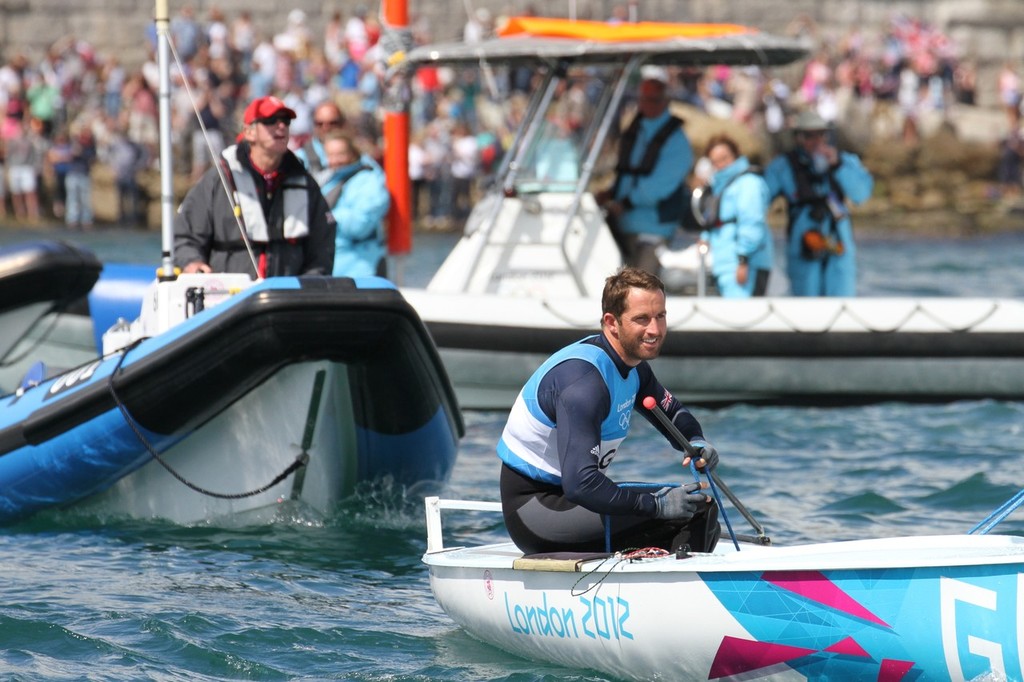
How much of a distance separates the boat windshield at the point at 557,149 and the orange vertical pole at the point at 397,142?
0.75m

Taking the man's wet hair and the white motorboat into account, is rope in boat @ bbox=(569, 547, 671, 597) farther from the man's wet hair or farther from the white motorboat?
the white motorboat

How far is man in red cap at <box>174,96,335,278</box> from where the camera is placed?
7.14 meters

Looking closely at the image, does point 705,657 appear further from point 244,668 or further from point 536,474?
point 244,668

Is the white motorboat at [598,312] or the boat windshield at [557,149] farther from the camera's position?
the boat windshield at [557,149]

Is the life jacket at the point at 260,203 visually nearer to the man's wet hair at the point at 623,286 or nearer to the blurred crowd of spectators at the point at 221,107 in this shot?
the man's wet hair at the point at 623,286

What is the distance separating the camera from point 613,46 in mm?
10172

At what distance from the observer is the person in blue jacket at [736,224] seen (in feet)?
33.4

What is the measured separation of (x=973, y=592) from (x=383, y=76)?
695 cm

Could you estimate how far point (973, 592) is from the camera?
14.1 ft

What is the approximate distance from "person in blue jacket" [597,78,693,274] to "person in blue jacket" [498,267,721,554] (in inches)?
205

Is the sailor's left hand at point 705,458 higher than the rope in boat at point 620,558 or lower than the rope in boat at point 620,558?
higher

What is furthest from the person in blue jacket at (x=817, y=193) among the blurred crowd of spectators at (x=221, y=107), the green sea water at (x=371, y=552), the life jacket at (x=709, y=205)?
the blurred crowd of spectators at (x=221, y=107)

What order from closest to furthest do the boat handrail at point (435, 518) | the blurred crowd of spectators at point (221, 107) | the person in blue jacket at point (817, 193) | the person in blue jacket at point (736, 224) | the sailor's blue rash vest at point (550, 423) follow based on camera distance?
the sailor's blue rash vest at point (550, 423), the boat handrail at point (435, 518), the person in blue jacket at point (736, 224), the person in blue jacket at point (817, 193), the blurred crowd of spectators at point (221, 107)

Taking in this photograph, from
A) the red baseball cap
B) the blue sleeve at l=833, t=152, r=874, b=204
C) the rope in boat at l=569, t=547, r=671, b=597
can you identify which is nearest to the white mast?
the red baseball cap
